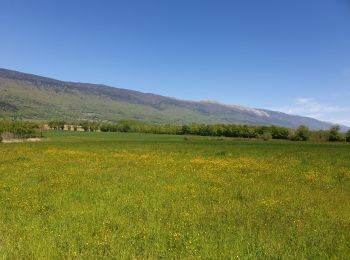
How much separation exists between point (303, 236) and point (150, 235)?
4210mm

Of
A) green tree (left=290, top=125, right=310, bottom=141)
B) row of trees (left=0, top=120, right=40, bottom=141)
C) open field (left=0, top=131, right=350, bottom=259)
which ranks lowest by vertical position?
row of trees (left=0, top=120, right=40, bottom=141)

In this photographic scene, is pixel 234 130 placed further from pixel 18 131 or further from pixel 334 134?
pixel 18 131

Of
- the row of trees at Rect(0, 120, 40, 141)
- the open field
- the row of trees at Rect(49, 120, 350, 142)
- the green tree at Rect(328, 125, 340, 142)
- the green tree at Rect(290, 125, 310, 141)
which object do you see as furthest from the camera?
the green tree at Rect(290, 125, 310, 141)

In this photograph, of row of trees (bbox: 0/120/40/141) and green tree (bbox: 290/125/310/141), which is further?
green tree (bbox: 290/125/310/141)

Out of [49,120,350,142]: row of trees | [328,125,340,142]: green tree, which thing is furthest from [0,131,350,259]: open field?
[49,120,350,142]: row of trees

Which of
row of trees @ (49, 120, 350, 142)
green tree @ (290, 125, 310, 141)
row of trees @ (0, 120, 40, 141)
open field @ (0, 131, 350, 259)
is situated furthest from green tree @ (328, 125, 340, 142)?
open field @ (0, 131, 350, 259)

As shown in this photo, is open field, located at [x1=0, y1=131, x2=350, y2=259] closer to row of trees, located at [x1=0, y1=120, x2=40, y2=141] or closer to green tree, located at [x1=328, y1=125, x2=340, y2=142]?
green tree, located at [x1=328, y1=125, x2=340, y2=142]

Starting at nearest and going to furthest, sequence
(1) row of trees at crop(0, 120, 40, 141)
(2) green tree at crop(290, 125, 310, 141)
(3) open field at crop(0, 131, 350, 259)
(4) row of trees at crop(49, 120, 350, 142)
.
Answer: (3) open field at crop(0, 131, 350, 259) → (1) row of trees at crop(0, 120, 40, 141) → (4) row of trees at crop(49, 120, 350, 142) → (2) green tree at crop(290, 125, 310, 141)

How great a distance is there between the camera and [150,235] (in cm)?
931

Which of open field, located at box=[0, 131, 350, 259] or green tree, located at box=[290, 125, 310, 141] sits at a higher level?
green tree, located at box=[290, 125, 310, 141]

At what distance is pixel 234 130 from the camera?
147 metres

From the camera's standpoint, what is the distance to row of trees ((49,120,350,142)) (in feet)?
369

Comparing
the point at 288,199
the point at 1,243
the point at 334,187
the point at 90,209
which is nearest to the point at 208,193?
the point at 288,199

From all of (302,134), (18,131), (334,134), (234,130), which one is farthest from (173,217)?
(234,130)
